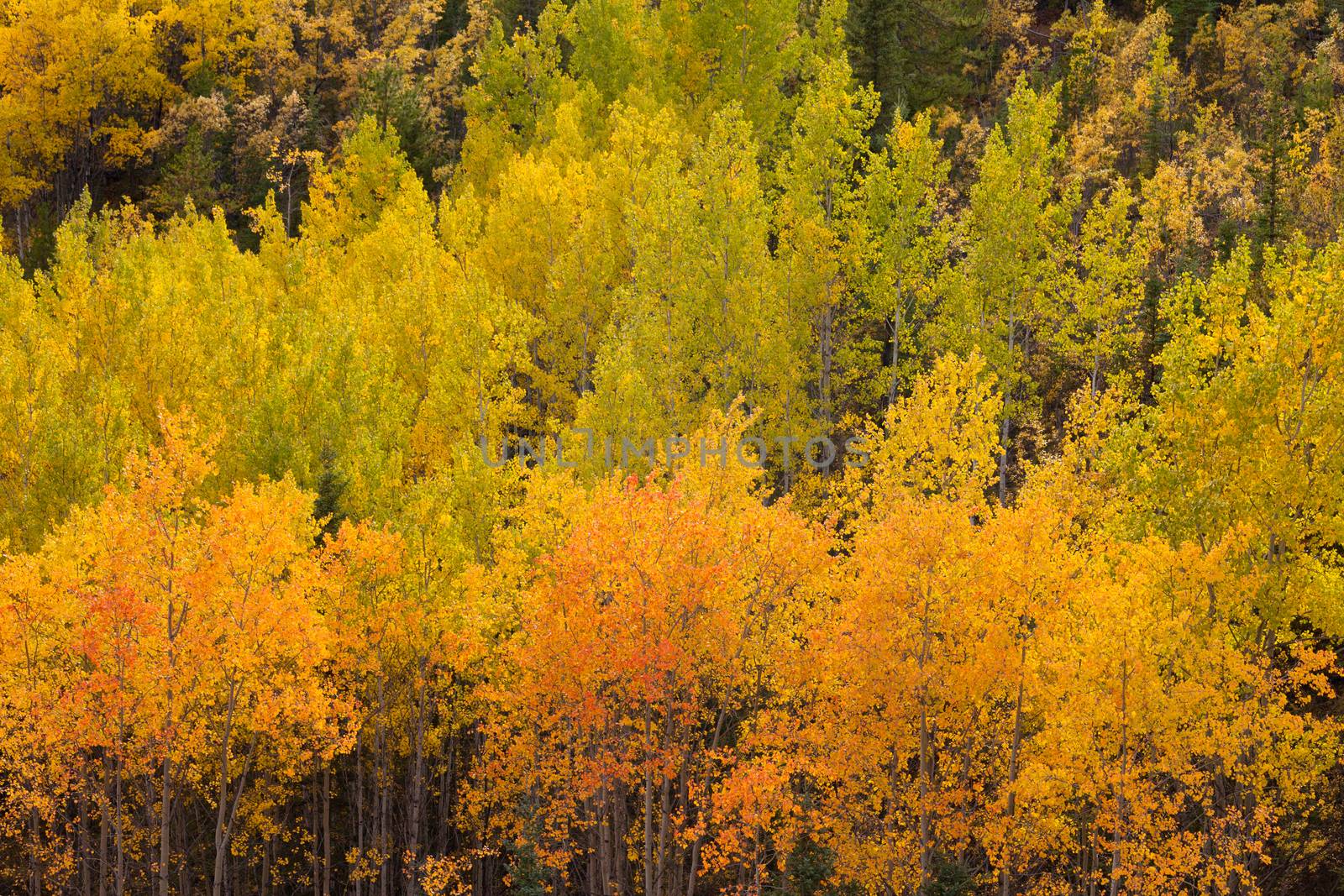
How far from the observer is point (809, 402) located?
39500 millimetres

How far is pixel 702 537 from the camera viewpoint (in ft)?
89.9

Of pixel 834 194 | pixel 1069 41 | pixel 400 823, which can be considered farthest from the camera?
pixel 1069 41

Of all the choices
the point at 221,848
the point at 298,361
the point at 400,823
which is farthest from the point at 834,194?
the point at 221,848

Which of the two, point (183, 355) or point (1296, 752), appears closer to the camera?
point (1296, 752)

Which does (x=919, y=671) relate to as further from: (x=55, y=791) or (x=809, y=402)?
(x=55, y=791)

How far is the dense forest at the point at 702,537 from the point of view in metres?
26.7

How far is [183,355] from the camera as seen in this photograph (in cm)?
3925

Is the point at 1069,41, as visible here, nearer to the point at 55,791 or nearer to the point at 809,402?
the point at 809,402

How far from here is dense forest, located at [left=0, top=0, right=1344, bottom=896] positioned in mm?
26719

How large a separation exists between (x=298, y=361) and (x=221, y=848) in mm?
13897

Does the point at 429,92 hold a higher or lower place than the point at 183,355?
higher

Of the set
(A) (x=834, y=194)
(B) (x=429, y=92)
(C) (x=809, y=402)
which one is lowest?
(C) (x=809, y=402)

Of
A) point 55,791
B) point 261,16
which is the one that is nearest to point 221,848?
point 55,791

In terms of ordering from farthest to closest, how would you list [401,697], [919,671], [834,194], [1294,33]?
[1294,33] → [834,194] → [401,697] → [919,671]
